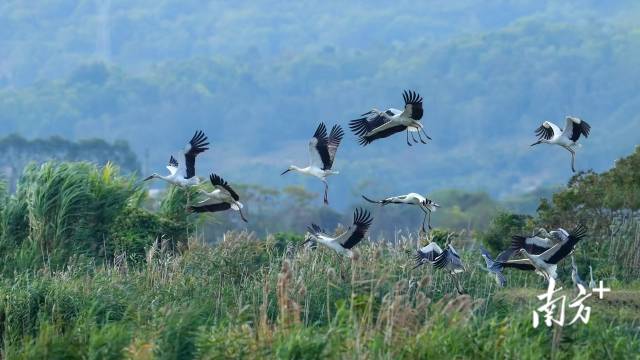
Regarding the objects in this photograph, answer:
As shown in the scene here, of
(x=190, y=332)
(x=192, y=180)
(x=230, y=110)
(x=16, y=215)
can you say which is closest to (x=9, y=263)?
(x=16, y=215)

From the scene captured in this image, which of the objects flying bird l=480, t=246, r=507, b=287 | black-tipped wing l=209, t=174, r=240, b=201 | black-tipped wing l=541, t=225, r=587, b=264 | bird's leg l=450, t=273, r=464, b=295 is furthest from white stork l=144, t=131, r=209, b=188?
black-tipped wing l=541, t=225, r=587, b=264

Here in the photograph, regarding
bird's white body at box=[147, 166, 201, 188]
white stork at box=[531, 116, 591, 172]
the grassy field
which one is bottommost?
the grassy field

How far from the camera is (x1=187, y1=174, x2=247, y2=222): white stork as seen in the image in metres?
16.7

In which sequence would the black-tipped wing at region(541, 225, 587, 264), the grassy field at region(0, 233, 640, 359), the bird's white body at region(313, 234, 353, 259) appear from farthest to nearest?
the bird's white body at region(313, 234, 353, 259) < the black-tipped wing at region(541, 225, 587, 264) < the grassy field at region(0, 233, 640, 359)

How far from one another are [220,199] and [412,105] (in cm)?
252

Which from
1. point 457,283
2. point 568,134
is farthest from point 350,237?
point 568,134

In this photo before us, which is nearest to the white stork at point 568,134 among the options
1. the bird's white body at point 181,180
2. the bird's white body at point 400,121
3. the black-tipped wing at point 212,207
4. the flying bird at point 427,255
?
the bird's white body at point 400,121

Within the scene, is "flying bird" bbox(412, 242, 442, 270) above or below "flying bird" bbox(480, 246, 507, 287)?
above

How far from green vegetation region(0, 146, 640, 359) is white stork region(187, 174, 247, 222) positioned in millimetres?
563

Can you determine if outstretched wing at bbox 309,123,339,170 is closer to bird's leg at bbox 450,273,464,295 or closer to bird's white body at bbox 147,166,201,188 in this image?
bird's white body at bbox 147,166,201,188

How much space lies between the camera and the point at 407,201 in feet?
53.0

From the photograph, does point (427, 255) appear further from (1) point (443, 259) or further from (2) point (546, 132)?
(2) point (546, 132)

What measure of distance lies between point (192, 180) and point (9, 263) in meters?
3.62

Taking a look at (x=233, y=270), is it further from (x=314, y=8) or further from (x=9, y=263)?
(x=314, y=8)
